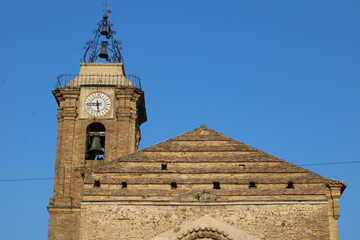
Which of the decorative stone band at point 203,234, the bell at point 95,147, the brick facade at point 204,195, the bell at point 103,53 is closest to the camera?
the decorative stone band at point 203,234

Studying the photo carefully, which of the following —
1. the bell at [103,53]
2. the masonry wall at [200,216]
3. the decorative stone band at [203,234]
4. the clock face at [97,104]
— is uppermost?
the bell at [103,53]

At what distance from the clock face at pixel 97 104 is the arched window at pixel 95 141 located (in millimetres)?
524

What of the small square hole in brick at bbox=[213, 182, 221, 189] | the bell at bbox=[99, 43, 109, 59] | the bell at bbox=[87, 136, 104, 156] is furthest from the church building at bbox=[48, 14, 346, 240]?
the bell at bbox=[99, 43, 109, 59]

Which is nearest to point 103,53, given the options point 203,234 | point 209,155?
point 209,155

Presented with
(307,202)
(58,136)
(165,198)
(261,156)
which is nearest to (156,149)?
(165,198)

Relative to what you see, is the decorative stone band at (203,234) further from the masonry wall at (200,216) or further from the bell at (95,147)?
the bell at (95,147)

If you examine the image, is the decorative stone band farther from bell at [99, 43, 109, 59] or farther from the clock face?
bell at [99, 43, 109, 59]

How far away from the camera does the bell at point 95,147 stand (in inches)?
1203

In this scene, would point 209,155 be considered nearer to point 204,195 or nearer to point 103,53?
point 204,195

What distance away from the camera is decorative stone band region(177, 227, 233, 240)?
23.3 meters

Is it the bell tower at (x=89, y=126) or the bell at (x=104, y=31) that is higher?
the bell at (x=104, y=31)

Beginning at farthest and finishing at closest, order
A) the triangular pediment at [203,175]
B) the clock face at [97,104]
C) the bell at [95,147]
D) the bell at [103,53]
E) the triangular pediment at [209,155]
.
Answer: the bell at [103,53] → the clock face at [97,104] → the bell at [95,147] → the triangular pediment at [209,155] → the triangular pediment at [203,175]

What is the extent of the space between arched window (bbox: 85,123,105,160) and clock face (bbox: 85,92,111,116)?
0.52 meters

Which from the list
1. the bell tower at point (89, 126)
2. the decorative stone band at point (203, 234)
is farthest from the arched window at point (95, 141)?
the decorative stone band at point (203, 234)
